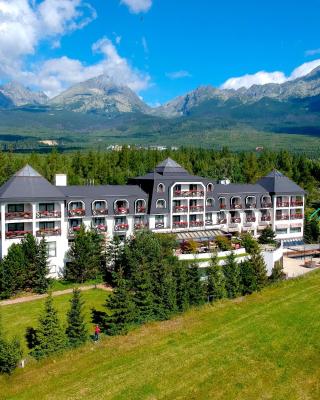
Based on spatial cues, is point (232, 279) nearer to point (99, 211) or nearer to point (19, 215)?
point (99, 211)

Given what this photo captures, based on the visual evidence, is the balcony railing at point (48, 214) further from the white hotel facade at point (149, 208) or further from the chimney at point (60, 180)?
the chimney at point (60, 180)

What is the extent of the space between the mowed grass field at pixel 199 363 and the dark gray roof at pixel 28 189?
21758 mm

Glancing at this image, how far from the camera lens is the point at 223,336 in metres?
25.1

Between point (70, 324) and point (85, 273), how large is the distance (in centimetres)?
1649

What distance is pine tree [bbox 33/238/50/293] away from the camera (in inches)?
1609

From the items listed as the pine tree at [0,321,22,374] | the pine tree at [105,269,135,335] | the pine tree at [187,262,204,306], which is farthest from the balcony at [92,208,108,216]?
the pine tree at [0,321,22,374]

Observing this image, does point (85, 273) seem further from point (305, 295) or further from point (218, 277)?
point (305, 295)

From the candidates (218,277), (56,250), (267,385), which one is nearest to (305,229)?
(218,277)

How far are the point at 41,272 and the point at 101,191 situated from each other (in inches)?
554

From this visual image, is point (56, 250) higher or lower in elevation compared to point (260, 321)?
higher

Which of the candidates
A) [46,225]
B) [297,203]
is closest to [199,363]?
[46,225]

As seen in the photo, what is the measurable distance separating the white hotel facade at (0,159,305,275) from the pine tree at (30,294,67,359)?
1836cm

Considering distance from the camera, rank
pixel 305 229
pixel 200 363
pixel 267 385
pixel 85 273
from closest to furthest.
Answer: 1. pixel 267 385
2. pixel 200 363
3. pixel 85 273
4. pixel 305 229

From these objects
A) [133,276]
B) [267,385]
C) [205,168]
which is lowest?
[267,385]
